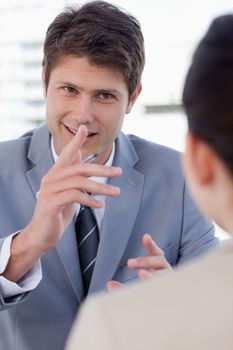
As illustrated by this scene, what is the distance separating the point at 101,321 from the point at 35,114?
11.2 feet

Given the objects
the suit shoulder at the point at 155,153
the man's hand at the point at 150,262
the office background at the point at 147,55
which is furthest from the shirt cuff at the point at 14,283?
the office background at the point at 147,55

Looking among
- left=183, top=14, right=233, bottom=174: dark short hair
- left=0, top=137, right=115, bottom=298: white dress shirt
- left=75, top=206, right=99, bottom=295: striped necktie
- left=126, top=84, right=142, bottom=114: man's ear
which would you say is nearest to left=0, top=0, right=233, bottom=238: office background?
left=126, top=84, right=142, bottom=114: man's ear

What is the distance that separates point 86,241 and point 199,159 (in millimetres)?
1041

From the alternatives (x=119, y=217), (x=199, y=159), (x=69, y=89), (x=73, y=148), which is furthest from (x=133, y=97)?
(x=199, y=159)

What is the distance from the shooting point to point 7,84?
151 inches

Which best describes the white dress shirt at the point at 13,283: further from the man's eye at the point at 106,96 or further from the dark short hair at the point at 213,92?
the dark short hair at the point at 213,92

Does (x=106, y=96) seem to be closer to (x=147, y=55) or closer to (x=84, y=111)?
(x=84, y=111)

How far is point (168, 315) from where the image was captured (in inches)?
22.4

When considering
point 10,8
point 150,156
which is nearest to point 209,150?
point 150,156

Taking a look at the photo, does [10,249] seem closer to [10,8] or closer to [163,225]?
[163,225]

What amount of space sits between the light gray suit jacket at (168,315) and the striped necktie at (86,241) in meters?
1.02

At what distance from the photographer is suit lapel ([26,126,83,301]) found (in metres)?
1.59

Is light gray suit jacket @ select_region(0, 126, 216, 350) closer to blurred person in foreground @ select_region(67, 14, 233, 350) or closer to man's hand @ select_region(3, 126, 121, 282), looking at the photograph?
man's hand @ select_region(3, 126, 121, 282)

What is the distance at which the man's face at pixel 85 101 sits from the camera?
161 centimetres
